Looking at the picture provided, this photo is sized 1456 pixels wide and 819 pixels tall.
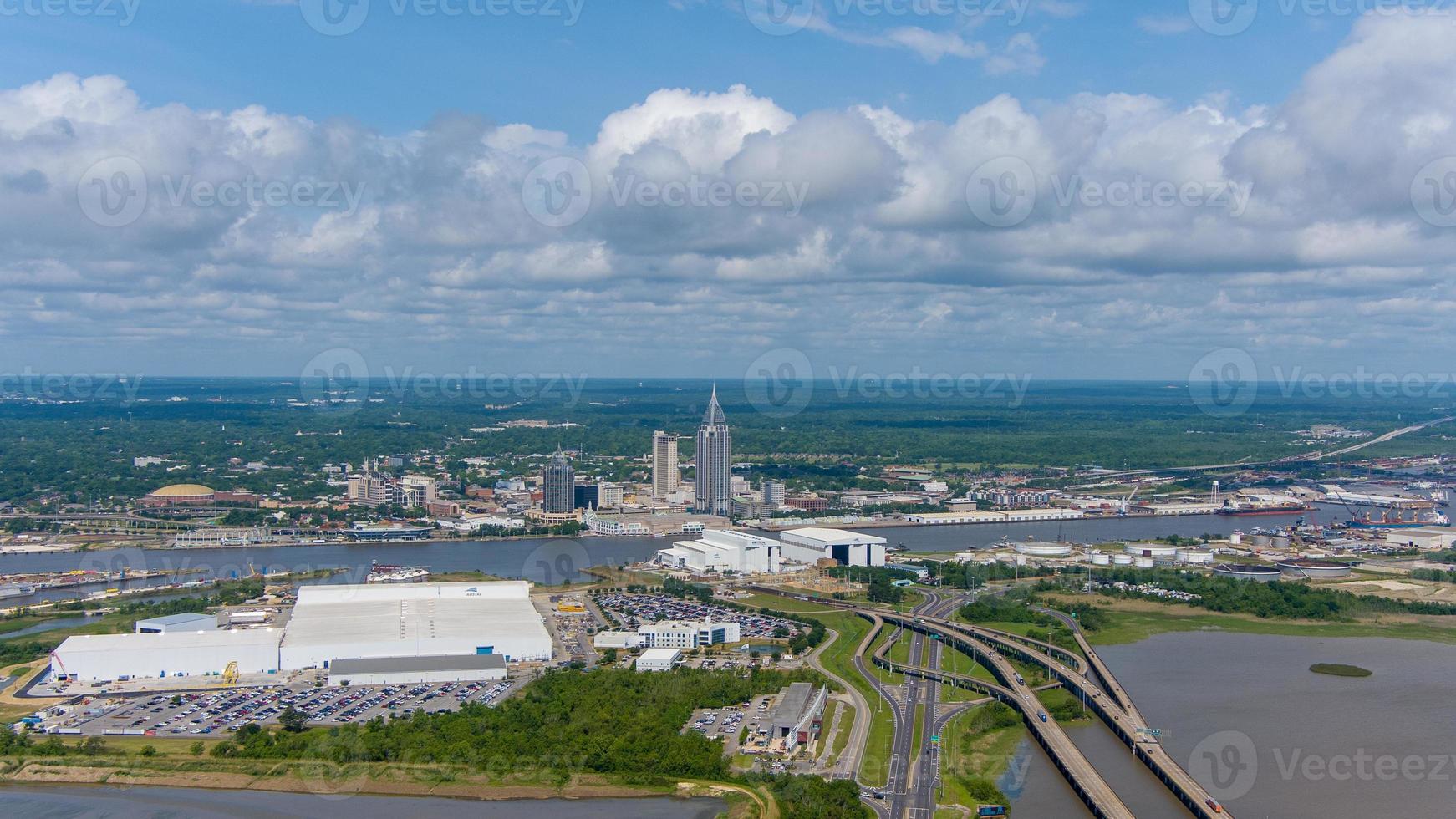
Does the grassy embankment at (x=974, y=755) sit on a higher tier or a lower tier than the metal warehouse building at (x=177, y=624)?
lower

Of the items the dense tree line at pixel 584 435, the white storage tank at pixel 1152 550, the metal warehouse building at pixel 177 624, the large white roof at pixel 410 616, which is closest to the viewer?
the large white roof at pixel 410 616

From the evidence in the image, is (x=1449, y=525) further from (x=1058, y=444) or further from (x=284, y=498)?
(x=284, y=498)

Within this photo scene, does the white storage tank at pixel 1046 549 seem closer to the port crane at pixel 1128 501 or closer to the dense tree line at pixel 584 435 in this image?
the port crane at pixel 1128 501

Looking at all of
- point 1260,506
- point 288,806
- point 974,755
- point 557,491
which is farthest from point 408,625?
point 1260,506

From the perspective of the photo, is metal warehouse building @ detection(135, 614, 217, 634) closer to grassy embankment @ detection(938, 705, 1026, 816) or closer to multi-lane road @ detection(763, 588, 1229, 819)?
multi-lane road @ detection(763, 588, 1229, 819)

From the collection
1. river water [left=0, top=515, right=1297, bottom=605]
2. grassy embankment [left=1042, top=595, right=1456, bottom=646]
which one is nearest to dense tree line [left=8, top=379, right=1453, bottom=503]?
river water [left=0, top=515, right=1297, bottom=605]

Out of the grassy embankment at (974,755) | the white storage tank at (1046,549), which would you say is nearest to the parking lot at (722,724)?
the grassy embankment at (974,755)
